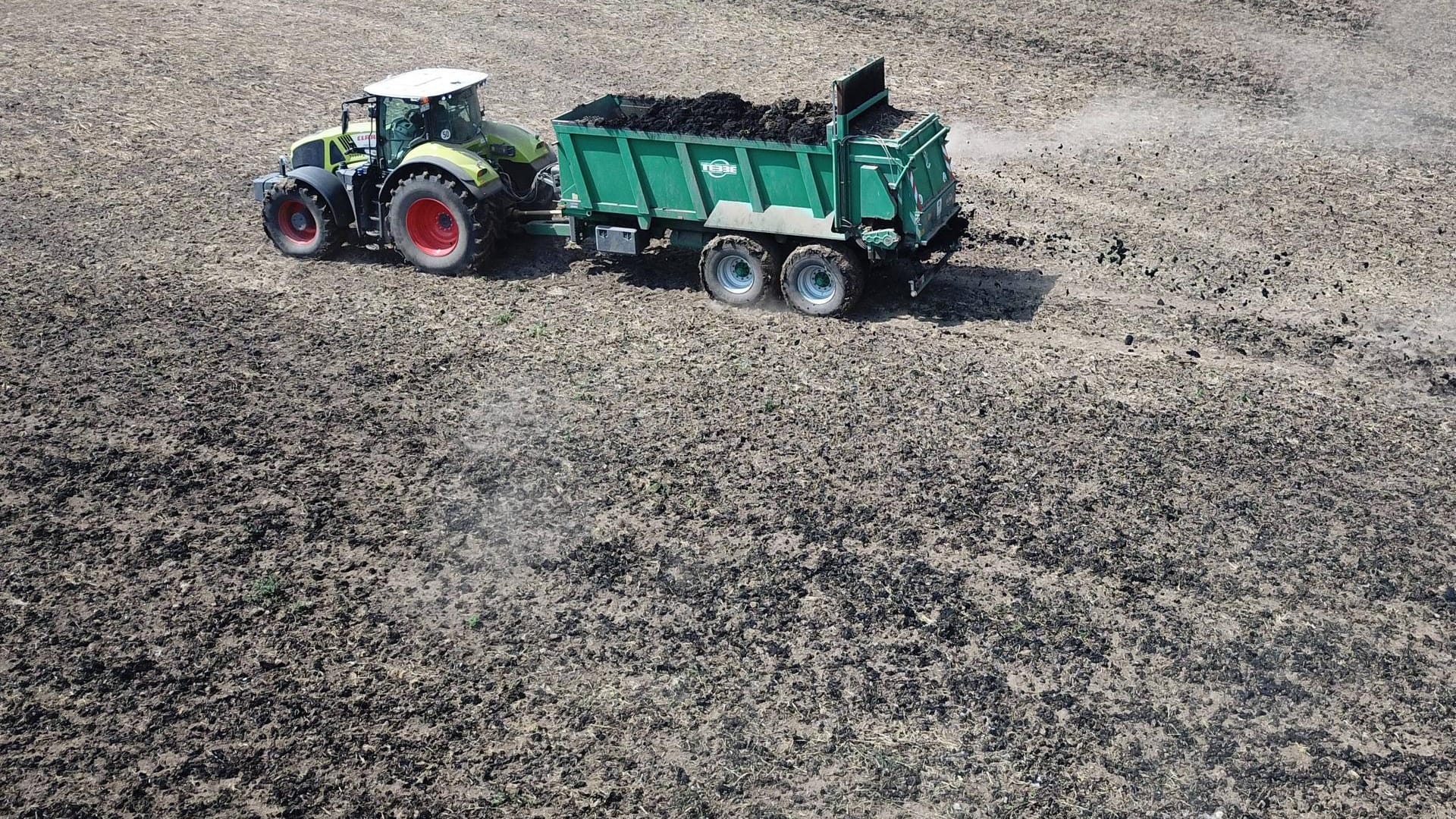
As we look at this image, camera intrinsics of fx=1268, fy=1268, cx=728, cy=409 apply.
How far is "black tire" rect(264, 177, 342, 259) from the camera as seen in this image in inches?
535

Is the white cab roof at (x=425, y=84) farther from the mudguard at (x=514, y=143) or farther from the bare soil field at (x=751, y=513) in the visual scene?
the bare soil field at (x=751, y=513)

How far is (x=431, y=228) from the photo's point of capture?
1347 centimetres

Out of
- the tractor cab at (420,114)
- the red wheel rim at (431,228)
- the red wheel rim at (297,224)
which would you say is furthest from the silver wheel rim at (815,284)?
the red wheel rim at (297,224)

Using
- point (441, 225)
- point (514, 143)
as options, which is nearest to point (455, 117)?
point (514, 143)

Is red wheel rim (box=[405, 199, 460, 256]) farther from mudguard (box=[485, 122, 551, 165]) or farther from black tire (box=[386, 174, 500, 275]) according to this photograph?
mudguard (box=[485, 122, 551, 165])

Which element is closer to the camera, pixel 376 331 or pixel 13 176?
pixel 376 331

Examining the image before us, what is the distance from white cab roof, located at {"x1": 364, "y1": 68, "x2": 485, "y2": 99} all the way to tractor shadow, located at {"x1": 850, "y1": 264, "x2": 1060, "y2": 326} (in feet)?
15.5

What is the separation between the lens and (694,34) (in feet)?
73.3

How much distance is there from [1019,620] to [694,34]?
54.0ft

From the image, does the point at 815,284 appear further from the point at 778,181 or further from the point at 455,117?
the point at 455,117

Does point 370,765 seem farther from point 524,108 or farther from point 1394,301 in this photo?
point 524,108

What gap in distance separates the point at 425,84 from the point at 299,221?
2.20 meters

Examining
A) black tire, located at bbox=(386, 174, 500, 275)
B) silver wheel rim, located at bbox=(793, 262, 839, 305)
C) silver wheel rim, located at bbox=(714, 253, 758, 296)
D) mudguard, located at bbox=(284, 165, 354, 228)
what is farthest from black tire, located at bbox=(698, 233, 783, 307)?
mudguard, located at bbox=(284, 165, 354, 228)

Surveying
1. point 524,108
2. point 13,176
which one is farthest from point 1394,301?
point 13,176
